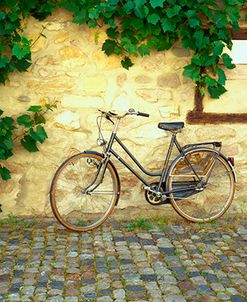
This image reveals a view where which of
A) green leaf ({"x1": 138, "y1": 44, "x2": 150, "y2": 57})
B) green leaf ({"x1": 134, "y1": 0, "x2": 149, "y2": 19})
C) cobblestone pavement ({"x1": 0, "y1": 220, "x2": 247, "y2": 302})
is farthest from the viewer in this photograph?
green leaf ({"x1": 138, "y1": 44, "x2": 150, "y2": 57})

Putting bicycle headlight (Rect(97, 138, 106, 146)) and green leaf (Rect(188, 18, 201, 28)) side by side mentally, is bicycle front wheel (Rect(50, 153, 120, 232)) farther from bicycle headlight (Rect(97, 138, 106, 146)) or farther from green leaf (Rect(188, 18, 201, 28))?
green leaf (Rect(188, 18, 201, 28))

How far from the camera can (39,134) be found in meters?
5.45

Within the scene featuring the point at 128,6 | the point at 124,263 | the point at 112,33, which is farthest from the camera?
the point at 112,33

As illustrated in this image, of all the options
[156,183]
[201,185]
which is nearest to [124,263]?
[156,183]

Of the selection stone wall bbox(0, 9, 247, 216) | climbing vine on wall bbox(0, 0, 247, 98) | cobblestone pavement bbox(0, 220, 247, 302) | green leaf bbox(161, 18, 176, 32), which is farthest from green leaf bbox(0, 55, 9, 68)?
cobblestone pavement bbox(0, 220, 247, 302)

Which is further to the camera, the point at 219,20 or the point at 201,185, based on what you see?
the point at 201,185

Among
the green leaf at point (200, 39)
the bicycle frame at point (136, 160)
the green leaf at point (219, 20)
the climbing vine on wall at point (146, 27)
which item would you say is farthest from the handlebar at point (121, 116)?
the green leaf at point (219, 20)

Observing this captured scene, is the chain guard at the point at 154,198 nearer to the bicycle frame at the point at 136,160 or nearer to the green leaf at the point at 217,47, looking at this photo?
the bicycle frame at the point at 136,160

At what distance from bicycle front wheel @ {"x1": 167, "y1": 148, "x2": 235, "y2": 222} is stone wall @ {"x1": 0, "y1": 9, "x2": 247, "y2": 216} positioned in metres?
0.22

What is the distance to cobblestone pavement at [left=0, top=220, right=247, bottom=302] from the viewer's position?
4.15 metres

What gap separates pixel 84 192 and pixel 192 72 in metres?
1.51

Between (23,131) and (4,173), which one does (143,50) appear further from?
(4,173)

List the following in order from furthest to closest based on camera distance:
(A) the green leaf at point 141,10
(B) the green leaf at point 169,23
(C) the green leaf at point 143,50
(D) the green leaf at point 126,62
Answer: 1. (D) the green leaf at point 126,62
2. (C) the green leaf at point 143,50
3. (B) the green leaf at point 169,23
4. (A) the green leaf at point 141,10

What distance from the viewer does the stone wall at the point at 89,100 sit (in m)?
5.51
